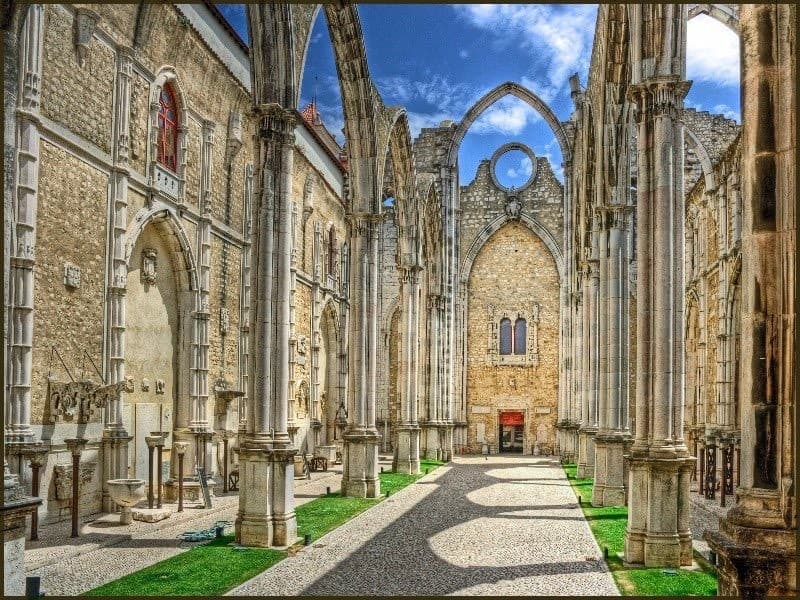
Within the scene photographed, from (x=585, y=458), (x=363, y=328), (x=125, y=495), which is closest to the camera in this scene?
(x=125, y=495)

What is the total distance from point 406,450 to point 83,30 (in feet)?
46.2

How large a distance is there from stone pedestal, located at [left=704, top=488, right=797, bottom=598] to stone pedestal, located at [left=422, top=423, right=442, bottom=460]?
23.7 m

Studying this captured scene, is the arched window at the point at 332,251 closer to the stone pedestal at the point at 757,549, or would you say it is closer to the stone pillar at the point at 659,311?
the stone pillar at the point at 659,311

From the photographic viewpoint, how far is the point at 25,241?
12.4 m

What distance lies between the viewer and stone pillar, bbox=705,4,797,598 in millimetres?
5125

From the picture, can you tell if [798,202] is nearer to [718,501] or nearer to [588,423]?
[718,501]

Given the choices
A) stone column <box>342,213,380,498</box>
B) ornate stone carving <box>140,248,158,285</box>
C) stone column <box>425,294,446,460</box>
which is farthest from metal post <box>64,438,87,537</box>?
stone column <box>425,294,446,460</box>

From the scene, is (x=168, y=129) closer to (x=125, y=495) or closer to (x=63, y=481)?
(x=63, y=481)

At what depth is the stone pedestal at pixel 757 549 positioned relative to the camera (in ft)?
16.4

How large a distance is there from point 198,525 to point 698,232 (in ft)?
72.1

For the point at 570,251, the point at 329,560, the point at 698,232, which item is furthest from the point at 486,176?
the point at 329,560

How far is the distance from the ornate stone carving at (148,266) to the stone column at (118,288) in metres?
1.45

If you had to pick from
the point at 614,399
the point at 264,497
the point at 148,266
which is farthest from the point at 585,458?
the point at 264,497

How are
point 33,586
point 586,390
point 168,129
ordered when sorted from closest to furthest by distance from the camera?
point 33,586 < point 168,129 < point 586,390
